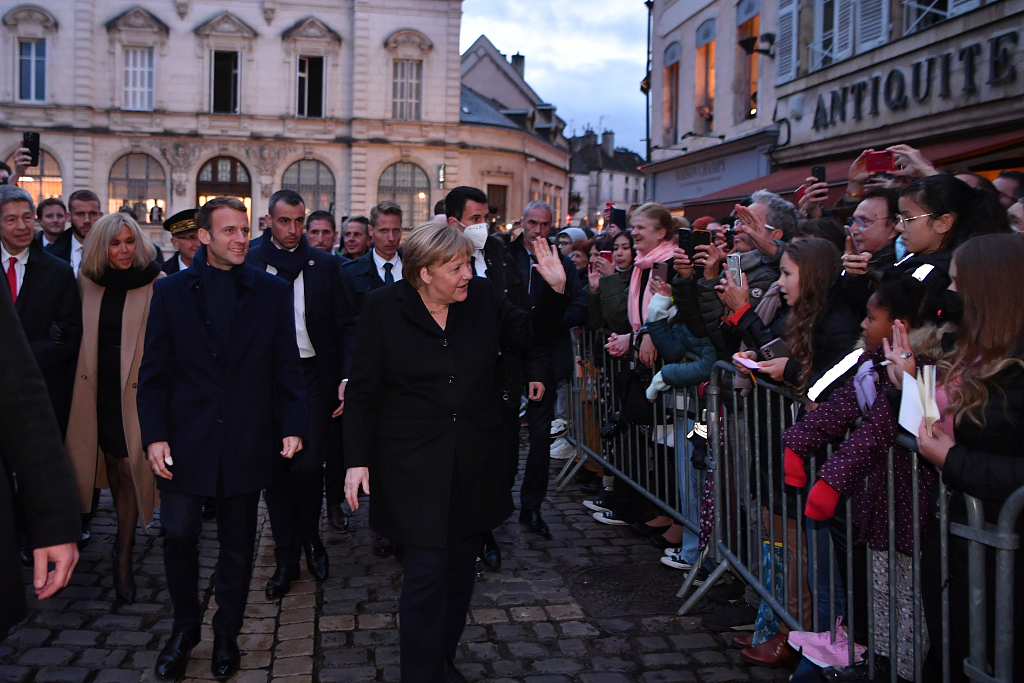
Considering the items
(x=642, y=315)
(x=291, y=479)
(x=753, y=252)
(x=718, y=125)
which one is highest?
(x=718, y=125)

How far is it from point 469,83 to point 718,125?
34.0 m

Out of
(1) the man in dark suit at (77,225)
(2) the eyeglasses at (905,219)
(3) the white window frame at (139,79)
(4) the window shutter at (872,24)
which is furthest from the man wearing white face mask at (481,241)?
(3) the white window frame at (139,79)

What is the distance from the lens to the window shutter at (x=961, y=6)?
453 inches

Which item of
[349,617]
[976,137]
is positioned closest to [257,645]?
[349,617]

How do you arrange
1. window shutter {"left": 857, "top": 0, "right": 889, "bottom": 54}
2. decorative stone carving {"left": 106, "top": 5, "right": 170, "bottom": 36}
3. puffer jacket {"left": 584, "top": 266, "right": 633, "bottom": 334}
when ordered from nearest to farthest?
puffer jacket {"left": 584, "top": 266, "right": 633, "bottom": 334} < window shutter {"left": 857, "top": 0, "right": 889, "bottom": 54} < decorative stone carving {"left": 106, "top": 5, "right": 170, "bottom": 36}

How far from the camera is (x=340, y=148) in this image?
3531cm

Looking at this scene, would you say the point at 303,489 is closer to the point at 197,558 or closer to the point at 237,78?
the point at 197,558

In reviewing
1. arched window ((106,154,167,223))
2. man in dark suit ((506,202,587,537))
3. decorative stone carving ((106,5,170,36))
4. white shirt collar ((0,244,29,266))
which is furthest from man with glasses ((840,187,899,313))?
decorative stone carving ((106,5,170,36))

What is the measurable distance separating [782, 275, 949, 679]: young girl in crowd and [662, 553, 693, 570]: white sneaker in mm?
1971

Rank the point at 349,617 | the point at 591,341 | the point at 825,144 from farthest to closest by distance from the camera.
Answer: the point at 825,144 → the point at 591,341 → the point at 349,617

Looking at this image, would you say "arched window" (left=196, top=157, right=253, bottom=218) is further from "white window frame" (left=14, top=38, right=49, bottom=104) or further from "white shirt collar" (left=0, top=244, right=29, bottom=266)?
"white shirt collar" (left=0, top=244, right=29, bottom=266)

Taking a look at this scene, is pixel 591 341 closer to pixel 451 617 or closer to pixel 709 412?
pixel 709 412

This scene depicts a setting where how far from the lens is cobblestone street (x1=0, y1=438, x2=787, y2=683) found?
417 cm

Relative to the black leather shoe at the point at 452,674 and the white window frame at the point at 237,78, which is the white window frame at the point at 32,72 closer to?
the white window frame at the point at 237,78
